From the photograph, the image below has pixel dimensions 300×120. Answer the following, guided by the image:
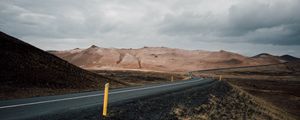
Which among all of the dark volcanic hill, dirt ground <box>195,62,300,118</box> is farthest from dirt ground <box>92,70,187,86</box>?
dirt ground <box>195,62,300,118</box>

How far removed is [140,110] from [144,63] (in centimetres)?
13417

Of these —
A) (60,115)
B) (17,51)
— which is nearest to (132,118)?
(60,115)

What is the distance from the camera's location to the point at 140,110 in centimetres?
1211

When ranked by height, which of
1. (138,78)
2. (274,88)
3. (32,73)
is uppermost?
(32,73)

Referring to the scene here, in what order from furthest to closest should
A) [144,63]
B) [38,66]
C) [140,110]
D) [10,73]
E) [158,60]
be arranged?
[158,60], [144,63], [38,66], [10,73], [140,110]

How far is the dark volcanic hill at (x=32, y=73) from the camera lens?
1994cm

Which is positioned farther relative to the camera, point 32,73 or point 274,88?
point 274,88

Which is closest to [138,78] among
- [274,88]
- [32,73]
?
[274,88]

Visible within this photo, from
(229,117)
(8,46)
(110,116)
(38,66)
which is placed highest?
(8,46)

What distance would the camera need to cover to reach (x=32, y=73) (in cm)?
2312

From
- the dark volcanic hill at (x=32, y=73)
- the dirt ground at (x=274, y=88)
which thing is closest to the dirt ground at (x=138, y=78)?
the dark volcanic hill at (x=32, y=73)

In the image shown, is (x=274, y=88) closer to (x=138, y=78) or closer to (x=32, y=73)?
(x=138, y=78)

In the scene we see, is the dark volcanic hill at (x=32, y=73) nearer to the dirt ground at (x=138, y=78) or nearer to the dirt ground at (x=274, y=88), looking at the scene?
the dirt ground at (x=138, y=78)

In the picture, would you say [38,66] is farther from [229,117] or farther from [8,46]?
[229,117]
